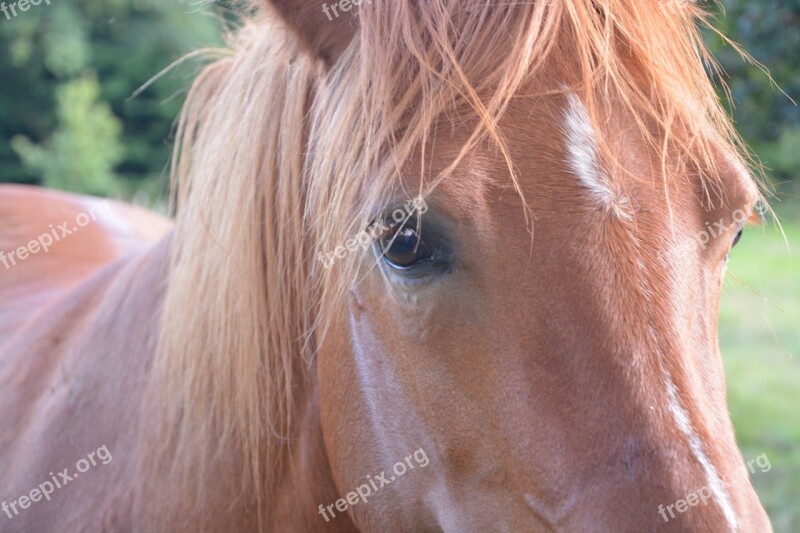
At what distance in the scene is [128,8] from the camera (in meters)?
13.9

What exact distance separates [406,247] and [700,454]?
57cm

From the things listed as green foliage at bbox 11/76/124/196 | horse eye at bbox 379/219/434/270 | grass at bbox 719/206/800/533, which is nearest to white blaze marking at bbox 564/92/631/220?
horse eye at bbox 379/219/434/270

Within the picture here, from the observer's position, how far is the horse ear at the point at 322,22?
1494mm

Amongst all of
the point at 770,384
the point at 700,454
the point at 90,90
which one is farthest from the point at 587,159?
the point at 90,90

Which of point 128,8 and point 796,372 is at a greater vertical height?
point 128,8

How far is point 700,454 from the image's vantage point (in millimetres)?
1111

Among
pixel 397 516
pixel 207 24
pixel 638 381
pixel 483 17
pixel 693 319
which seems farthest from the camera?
pixel 207 24

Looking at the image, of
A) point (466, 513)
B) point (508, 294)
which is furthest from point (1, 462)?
point (508, 294)

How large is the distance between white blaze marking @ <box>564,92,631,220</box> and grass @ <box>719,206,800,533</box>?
0.71m

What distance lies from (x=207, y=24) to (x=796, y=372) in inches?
482

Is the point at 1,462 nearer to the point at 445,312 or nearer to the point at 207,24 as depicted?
the point at 445,312

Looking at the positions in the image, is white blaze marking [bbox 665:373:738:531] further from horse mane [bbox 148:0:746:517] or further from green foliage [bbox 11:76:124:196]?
green foliage [bbox 11:76:124:196]

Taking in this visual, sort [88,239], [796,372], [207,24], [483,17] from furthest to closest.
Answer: [207,24], [796,372], [88,239], [483,17]

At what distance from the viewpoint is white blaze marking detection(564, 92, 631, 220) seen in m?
1.23
